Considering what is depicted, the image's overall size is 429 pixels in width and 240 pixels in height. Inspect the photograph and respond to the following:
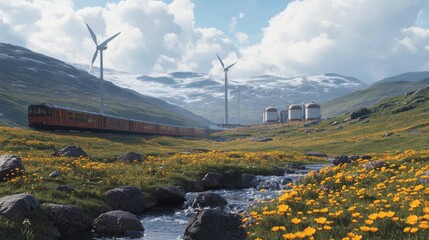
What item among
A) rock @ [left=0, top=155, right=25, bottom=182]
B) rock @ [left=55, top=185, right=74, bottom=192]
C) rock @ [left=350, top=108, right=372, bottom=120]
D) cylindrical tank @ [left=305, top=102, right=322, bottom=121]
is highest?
cylindrical tank @ [left=305, top=102, right=322, bottom=121]

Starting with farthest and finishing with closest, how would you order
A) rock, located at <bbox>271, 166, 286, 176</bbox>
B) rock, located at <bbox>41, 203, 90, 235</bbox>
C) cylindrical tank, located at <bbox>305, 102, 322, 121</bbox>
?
1. cylindrical tank, located at <bbox>305, 102, 322, 121</bbox>
2. rock, located at <bbox>271, 166, 286, 176</bbox>
3. rock, located at <bbox>41, 203, 90, 235</bbox>

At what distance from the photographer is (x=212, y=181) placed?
2733cm

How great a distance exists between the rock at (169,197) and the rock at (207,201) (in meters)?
1.60

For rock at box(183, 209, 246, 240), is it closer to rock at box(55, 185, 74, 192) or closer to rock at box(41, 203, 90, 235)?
rock at box(41, 203, 90, 235)

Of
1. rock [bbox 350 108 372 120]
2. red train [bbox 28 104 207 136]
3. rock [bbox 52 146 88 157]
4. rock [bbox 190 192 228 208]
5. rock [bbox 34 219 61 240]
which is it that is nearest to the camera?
rock [bbox 34 219 61 240]

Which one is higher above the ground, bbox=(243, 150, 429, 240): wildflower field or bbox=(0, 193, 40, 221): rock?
bbox=(243, 150, 429, 240): wildflower field

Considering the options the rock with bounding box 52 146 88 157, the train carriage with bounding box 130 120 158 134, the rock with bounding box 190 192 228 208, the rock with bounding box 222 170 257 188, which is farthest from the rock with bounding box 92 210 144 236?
the train carriage with bounding box 130 120 158 134

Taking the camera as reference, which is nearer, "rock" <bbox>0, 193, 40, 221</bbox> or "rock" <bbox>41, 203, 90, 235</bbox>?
"rock" <bbox>0, 193, 40, 221</bbox>

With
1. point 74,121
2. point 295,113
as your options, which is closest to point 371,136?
point 74,121

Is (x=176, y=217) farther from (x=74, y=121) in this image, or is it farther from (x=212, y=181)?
(x=74, y=121)

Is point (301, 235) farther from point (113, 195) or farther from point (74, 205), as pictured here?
point (113, 195)

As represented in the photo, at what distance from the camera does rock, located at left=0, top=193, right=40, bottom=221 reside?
517 inches

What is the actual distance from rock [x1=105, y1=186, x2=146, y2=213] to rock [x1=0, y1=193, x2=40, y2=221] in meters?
4.46

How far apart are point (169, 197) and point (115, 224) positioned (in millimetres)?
6226
